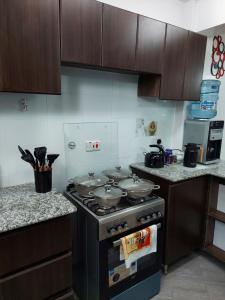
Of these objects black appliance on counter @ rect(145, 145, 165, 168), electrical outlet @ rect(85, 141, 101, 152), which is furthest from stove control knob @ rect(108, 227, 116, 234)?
black appliance on counter @ rect(145, 145, 165, 168)

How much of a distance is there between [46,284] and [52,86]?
48.2 inches

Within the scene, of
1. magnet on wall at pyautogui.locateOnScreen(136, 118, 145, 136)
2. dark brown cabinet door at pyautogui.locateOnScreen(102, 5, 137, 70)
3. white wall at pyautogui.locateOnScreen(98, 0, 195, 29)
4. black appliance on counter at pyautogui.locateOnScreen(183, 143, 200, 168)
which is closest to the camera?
dark brown cabinet door at pyautogui.locateOnScreen(102, 5, 137, 70)

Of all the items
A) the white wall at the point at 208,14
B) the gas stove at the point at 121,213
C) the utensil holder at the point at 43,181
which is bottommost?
the gas stove at the point at 121,213

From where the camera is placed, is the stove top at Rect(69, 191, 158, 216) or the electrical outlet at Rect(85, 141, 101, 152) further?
the electrical outlet at Rect(85, 141, 101, 152)

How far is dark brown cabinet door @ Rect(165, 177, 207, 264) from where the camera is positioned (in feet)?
6.27

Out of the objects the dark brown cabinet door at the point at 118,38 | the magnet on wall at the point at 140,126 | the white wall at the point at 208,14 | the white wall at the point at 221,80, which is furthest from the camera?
the white wall at the point at 221,80

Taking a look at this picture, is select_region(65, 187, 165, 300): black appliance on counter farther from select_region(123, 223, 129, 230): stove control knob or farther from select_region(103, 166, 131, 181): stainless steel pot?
select_region(103, 166, 131, 181): stainless steel pot

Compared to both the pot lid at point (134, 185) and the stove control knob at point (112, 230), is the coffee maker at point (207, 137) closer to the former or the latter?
the pot lid at point (134, 185)

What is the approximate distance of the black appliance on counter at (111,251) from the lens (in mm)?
1419

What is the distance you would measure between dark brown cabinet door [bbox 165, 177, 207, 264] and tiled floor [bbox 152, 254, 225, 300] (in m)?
0.16

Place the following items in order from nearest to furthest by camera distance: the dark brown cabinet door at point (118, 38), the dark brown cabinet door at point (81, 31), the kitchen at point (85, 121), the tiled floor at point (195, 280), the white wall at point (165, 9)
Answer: the dark brown cabinet door at point (81, 31)
the dark brown cabinet door at point (118, 38)
the kitchen at point (85, 121)
the tiled floor at point (195, 280)
the white wall at point (165, 9)

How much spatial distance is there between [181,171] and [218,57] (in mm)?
1518

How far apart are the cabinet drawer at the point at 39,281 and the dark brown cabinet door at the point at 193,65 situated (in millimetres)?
1811

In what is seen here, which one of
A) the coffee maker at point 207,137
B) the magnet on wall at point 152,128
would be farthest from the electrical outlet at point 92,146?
the coffee maker at point 207,137
